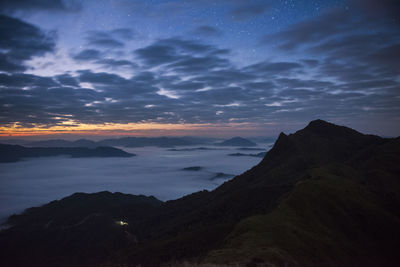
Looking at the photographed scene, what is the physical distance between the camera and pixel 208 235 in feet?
286

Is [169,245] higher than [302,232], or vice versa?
[302,232]

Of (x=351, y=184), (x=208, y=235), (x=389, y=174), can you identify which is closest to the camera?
(x=208, y=235)

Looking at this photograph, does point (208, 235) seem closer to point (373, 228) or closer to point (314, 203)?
point (314, 203)

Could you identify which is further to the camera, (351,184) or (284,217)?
(351,184)

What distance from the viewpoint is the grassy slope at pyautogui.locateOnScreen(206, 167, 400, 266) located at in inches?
1656

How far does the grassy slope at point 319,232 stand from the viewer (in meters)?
42.1

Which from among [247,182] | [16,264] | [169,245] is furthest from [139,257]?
[16,264]

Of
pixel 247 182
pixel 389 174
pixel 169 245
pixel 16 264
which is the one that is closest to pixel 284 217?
pixel 169 245

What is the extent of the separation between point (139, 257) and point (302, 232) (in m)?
68.9

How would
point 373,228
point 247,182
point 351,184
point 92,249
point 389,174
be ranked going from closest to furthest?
point 373,228, point 351,184, point 389,174, point 92,249, point 247,182

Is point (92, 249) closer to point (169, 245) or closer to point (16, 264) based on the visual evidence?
point (16, 264)

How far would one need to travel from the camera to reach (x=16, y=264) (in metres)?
180

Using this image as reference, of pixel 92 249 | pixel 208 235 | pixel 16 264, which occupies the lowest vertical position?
pixel 16 264

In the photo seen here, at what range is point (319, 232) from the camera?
6262cm
